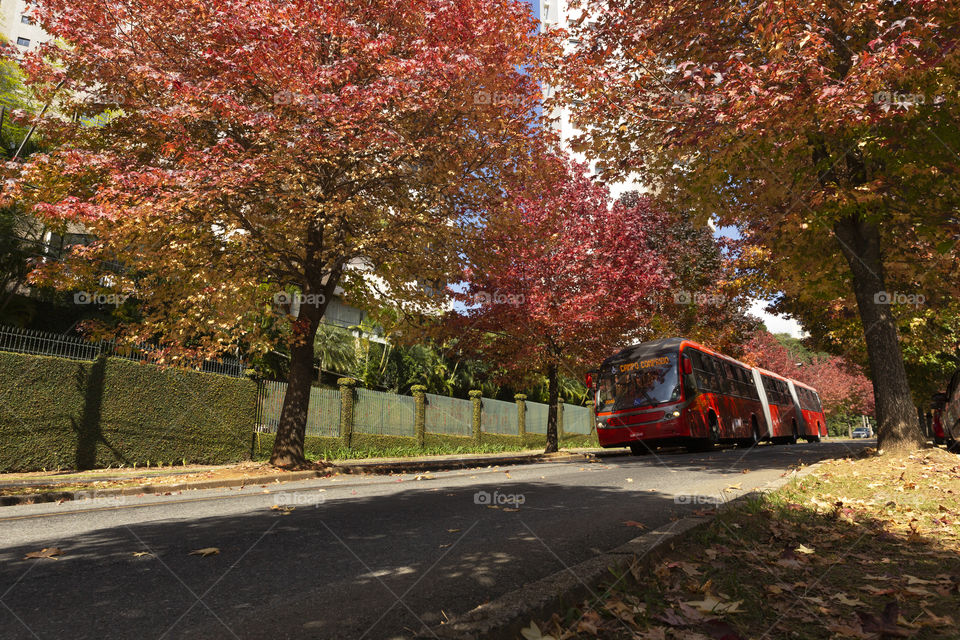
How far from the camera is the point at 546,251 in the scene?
18.2 meters

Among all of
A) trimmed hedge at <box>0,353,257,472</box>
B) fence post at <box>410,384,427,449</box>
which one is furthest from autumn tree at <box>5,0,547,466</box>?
fence post at <box>410,384,427,449</box>

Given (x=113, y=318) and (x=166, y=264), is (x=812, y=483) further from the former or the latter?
(x=113, y=318)

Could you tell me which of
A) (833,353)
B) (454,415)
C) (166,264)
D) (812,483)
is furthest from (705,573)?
(833,353)

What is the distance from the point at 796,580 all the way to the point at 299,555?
3.51 m

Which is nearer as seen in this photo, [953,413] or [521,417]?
[953,413]

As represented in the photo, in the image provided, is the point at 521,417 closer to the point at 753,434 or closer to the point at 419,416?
the point at 419,416

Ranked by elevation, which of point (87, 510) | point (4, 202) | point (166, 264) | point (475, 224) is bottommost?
point (87, 510)

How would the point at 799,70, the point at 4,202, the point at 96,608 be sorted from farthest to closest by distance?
the point at 4,202
the point at 799,70
the point at 96,608

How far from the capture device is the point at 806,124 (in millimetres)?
7906

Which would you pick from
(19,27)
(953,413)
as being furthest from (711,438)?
(19,27)

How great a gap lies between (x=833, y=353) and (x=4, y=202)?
2785cm

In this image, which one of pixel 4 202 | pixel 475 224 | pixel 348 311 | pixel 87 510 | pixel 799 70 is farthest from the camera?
pixel 348 311

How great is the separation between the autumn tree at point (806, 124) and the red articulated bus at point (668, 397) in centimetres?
426

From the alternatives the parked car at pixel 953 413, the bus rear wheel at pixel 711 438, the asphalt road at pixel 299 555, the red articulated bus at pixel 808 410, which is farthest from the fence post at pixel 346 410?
the red articulated bus at pixel 808 410
